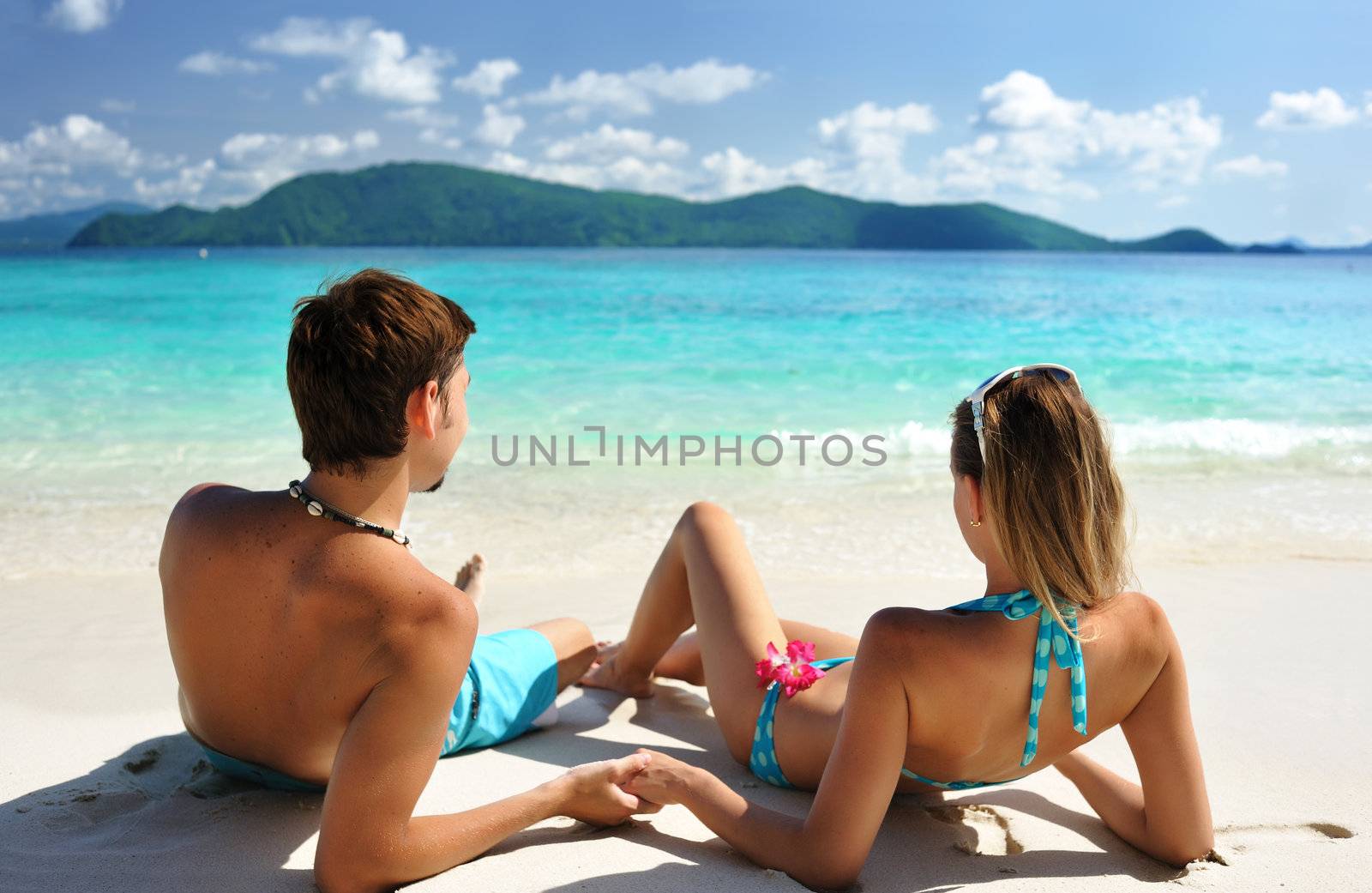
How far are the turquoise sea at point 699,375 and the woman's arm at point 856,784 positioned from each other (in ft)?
9.75

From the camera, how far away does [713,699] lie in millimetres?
3021

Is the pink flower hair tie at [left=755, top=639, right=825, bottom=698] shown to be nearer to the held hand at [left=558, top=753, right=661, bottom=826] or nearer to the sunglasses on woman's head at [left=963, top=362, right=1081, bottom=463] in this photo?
the held hand at [left=558, top=753, right=661, bottom=826]

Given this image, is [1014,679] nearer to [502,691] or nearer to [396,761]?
[396,761]

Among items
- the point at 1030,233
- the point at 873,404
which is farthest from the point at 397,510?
the point at 1030,233

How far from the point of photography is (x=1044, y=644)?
2150 millimetres

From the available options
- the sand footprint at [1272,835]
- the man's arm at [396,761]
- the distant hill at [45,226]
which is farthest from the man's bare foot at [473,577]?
the distant hill at [45,226]

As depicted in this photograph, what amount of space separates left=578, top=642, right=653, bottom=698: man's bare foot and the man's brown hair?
1.79 m

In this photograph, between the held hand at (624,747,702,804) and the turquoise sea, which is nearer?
the held hand at (624,747,702,804)

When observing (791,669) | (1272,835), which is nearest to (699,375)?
(791,669)

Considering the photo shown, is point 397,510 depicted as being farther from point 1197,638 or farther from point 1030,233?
point 1030,233

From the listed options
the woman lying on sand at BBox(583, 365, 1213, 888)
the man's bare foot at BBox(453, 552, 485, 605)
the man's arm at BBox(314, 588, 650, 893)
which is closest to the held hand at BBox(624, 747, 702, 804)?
the woman lying on sand at BBox(583, 365, 1213, 888)

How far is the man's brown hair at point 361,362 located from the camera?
201 cm

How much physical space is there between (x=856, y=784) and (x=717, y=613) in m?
0.99

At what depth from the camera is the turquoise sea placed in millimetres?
8211
